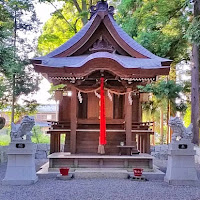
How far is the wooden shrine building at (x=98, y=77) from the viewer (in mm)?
7086

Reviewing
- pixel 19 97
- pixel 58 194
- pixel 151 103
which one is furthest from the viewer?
pixel 151 103

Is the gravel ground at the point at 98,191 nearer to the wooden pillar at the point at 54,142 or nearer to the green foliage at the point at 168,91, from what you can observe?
the wooden pillar at the point at 54,142

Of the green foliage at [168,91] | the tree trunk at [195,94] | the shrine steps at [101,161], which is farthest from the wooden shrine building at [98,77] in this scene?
the green foliage at [168,91]

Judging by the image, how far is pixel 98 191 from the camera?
5.18 m

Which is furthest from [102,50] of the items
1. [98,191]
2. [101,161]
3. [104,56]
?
[98,191]

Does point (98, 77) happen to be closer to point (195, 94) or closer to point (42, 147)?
point (42, 147)

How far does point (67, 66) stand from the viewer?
A: 691 centimetres

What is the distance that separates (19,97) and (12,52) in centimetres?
382

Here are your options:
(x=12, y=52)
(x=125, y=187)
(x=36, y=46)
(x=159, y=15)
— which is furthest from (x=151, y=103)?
(x=125, y=187)

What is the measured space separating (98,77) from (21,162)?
3408mm

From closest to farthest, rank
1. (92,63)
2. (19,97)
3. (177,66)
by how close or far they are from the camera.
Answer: (92,63) → (19,97) → (177,66)

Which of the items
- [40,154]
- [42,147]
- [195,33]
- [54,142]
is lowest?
[40,154]

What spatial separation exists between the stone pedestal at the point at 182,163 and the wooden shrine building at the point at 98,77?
164 cm

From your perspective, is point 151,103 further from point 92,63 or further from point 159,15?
point 92,63
